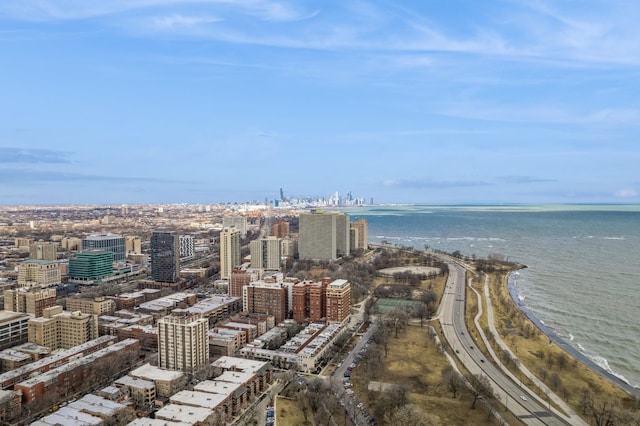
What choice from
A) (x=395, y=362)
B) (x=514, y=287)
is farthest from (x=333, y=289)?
(x=514, y=287)

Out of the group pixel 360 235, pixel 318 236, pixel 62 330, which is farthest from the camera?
pixel 360 235

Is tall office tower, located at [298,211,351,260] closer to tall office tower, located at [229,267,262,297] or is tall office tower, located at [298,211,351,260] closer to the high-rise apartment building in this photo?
tall office tower, located at [229,267,262,297]

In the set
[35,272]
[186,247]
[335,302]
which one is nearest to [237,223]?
[186,247]

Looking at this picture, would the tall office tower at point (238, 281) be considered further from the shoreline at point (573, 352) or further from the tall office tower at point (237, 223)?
the tall office tower at point (237, 223)

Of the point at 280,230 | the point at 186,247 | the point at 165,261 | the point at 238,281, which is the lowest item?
the point at 238,281

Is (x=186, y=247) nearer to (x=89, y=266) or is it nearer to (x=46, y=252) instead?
(x=46, y=252)

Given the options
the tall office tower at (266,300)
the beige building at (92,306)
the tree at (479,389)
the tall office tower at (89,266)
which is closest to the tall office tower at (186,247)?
the tall office tower at (89,266)

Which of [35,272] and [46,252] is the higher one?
[46,252]
